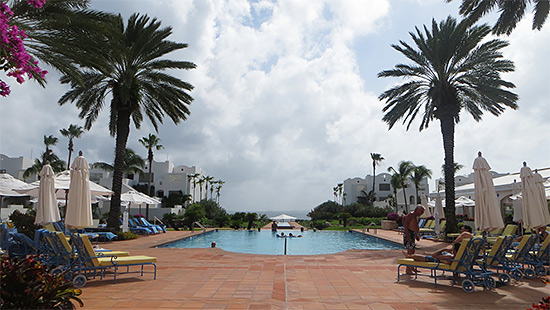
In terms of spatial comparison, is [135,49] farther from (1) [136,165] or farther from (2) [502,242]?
(1) [136,165]

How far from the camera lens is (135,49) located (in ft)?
55.4

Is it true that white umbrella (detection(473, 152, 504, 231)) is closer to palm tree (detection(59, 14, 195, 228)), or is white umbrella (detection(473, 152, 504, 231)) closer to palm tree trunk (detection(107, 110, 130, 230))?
palm tree (detection(59, 14, 195, 228))

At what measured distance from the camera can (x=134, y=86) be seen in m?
17.5

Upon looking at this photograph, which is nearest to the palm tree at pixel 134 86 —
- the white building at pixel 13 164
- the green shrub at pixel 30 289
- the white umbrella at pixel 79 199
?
the white umbrella at pixel 79 199

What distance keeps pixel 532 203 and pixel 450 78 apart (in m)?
10.1

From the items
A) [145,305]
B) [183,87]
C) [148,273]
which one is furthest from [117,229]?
[145,305]

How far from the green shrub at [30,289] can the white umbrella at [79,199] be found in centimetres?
435

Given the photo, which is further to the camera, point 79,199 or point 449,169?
point 449,169

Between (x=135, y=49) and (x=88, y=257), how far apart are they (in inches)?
470

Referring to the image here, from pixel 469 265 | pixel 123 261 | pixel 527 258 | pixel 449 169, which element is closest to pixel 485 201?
pixel 527 258

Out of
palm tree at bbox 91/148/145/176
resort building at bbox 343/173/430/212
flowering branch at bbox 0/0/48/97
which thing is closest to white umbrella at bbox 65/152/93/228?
flowering branch at bbox 0/0/48/97

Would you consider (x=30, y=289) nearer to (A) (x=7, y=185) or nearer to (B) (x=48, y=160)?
(A) (x=7, y=185)

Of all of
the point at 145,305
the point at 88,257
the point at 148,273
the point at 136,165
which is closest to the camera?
the point at 145,305

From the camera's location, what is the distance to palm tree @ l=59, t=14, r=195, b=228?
1705 centimetres
